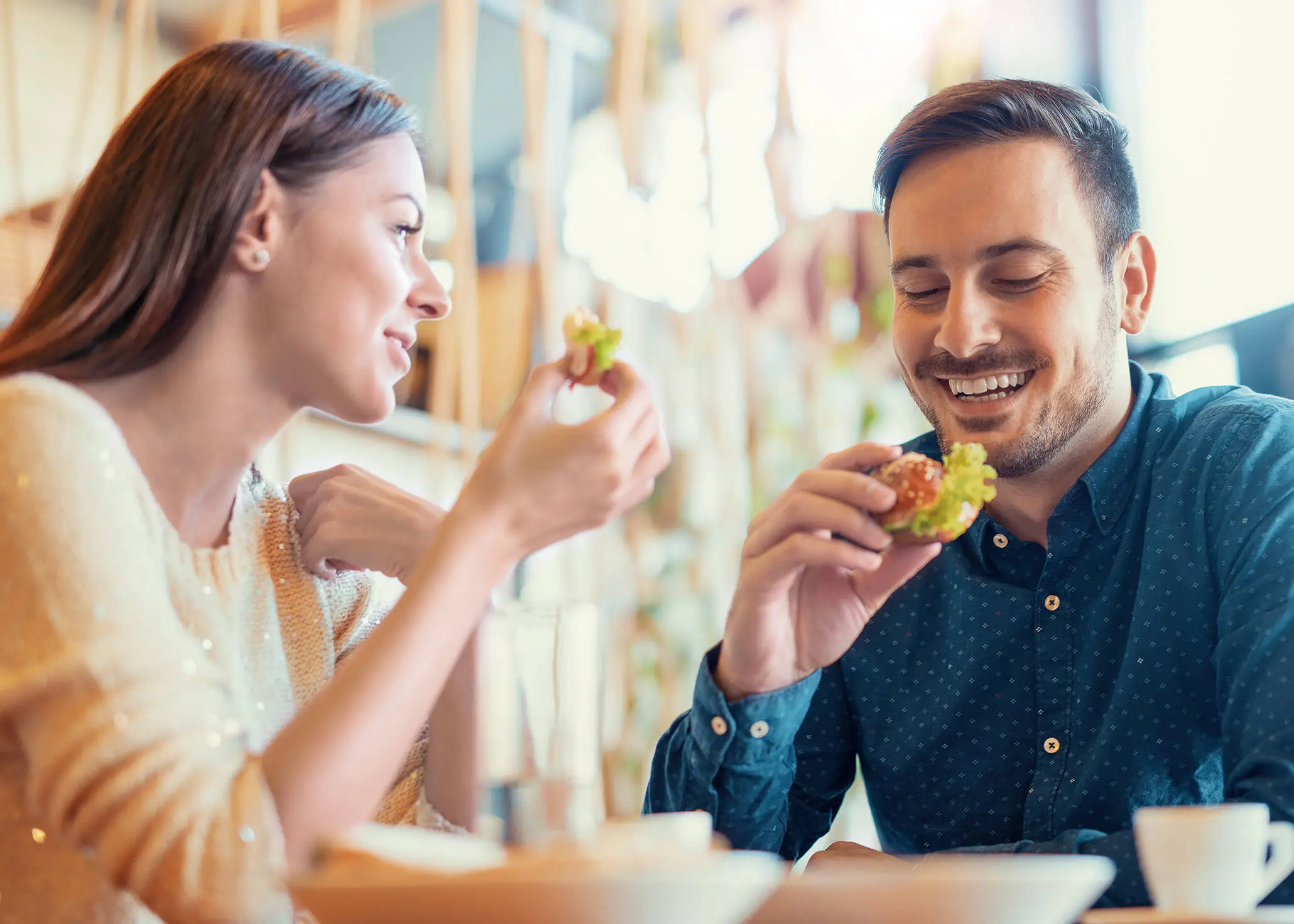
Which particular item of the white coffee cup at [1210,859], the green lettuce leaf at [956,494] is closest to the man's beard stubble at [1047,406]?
the green lettuce leaf at [956,494]

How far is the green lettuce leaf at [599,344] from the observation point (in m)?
1.12

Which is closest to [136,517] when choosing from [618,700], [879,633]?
[879,633]

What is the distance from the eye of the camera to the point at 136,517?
3.61 feet

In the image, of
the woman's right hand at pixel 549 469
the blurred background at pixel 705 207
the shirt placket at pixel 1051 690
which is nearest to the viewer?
the woman's right hand at pixel 549 469

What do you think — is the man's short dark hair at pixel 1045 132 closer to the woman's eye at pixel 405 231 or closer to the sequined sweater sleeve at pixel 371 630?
the woman's eye at pixel 405 231

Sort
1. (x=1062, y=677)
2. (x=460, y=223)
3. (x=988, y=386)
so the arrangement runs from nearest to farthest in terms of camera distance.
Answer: (x=1062, y=677), (x=988, y=386), (x=460, y=223)

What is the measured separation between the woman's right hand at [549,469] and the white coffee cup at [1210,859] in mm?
504

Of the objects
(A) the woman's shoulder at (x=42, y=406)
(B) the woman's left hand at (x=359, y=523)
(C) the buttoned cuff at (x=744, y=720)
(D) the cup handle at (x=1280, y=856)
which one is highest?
(A) the woman's shoulder at (x=42, y=406)

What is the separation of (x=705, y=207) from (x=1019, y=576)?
5.21ft

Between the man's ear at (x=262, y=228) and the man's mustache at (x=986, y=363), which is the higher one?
the man's ear at (x=262, y=228)

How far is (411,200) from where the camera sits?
1417mm

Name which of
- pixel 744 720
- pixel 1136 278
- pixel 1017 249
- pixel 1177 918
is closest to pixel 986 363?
pixel 1017 249

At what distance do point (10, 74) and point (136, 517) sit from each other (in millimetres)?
1800

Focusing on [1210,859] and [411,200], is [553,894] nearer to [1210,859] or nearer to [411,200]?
[1210,859]
